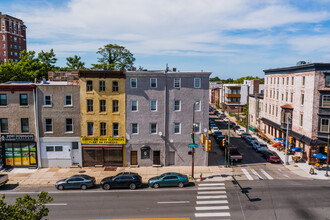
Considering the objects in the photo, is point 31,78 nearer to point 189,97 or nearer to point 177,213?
point 189,97

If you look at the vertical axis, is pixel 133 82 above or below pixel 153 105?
→ above

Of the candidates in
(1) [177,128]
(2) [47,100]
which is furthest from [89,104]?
(1) [177,128]

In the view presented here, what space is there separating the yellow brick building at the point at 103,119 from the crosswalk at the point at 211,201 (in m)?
13.4

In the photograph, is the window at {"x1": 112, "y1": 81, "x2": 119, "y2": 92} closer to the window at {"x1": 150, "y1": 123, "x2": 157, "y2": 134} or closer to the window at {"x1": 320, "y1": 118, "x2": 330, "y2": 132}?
the window at {"x1": 150, "y1": 123, "x2": 157, "y2": 134}

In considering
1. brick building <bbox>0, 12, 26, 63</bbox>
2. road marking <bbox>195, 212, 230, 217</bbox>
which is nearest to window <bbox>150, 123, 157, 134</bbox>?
road marking <bbox>195, 212, 230, 217</bbox>

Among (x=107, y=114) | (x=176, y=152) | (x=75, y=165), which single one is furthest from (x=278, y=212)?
(x=75, y=165)

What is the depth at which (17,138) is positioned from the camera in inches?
1431

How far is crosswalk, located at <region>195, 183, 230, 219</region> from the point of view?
23.4 meters

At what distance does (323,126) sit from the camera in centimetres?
3819

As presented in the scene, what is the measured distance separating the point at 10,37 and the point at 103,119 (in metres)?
98.8

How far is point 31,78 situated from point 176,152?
40.5m

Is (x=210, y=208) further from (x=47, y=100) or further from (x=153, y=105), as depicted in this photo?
(x=47, y=100)

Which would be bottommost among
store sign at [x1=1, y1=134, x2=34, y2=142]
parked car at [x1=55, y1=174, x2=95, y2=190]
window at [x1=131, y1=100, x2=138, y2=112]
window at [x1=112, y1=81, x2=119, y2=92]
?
parked car at [x1=55, y1=174, x2=95, y2=190]

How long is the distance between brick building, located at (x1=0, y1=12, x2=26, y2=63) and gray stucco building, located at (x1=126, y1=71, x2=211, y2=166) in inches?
3717
